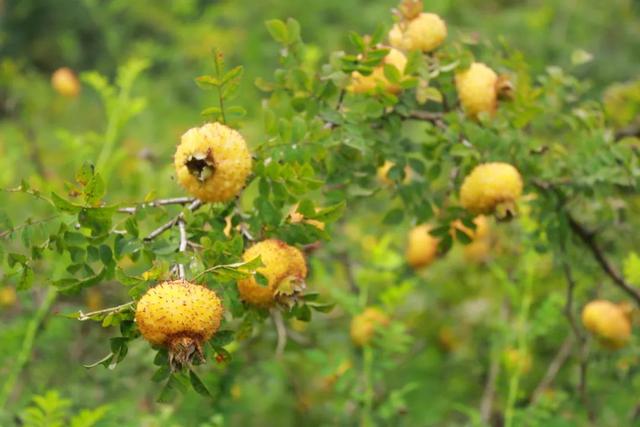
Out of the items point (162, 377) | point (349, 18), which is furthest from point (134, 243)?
point (349, 18)

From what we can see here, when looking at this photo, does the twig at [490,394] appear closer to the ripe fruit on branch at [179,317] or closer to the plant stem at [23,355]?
the plant stem at [23,355]

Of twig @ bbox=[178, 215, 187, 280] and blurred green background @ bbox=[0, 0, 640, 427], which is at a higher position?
twig @ bbox=[178, 215, 187, 280]

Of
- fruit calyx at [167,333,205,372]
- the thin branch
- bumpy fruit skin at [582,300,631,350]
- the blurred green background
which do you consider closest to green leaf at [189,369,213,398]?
fruit calyx at [167,333,205,372]

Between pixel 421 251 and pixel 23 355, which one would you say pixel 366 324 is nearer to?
pixel 421 251

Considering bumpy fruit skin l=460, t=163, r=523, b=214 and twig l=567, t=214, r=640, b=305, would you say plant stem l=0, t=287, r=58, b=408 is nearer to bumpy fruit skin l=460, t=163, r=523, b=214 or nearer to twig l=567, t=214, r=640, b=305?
bumpy fruit skin l=460, t=163, r=523, b=214

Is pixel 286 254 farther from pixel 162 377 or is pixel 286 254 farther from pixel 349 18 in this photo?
pixel 349 18

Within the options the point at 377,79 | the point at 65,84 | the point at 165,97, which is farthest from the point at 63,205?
the point at 165,97
